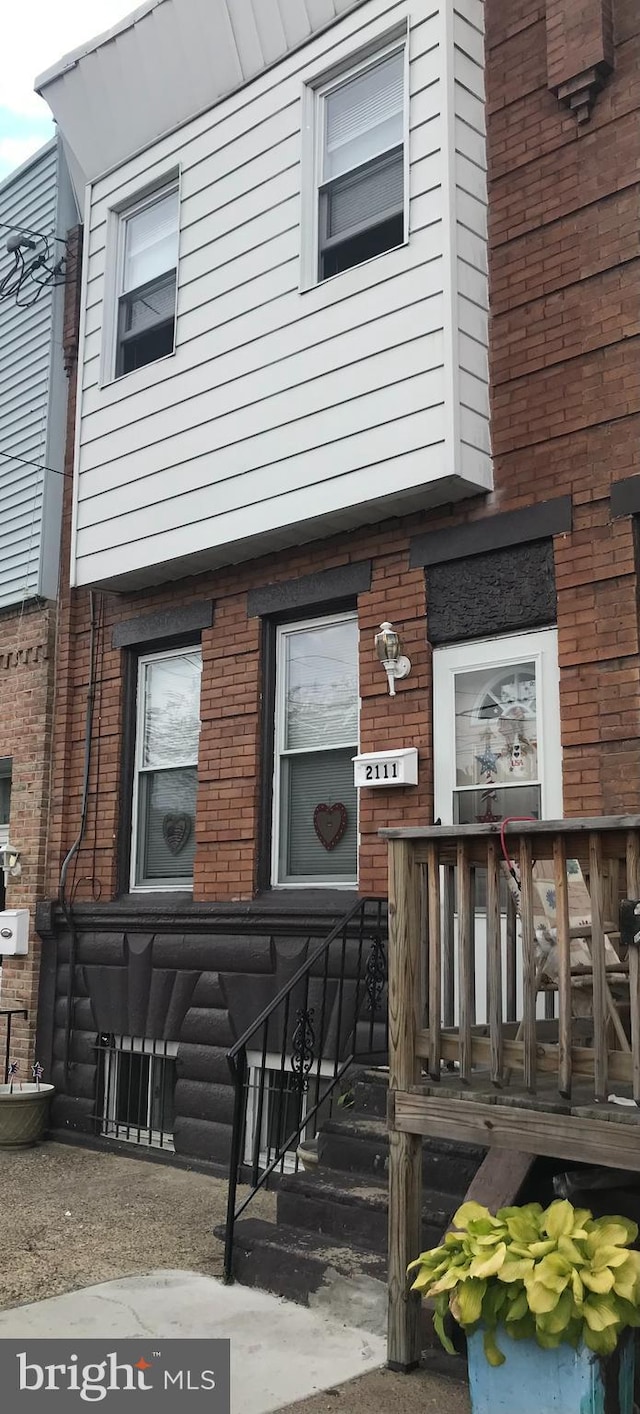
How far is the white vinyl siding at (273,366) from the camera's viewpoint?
6.89 meters

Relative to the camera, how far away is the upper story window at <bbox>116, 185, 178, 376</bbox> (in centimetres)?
915

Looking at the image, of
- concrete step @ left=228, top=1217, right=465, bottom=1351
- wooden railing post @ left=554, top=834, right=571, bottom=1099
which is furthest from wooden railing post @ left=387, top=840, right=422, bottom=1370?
wooden railing post @ left=554, top=834, right=571, bottom=1099

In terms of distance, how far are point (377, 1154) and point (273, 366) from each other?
4.93 m

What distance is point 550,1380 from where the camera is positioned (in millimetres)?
3643

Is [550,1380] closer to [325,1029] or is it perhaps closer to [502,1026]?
[502,1026]

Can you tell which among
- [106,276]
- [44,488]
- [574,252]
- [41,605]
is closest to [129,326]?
[106,276]

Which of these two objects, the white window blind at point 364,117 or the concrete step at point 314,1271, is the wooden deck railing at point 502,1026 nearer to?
the concrete step at point 314,1271

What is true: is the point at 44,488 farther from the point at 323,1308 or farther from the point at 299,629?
the point at 323,1308

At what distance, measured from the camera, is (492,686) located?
688 centimetres

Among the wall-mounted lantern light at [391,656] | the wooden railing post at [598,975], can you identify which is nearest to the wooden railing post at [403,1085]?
the wooden railing post at [598,975]

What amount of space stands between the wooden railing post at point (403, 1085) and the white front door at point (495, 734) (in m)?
1.78

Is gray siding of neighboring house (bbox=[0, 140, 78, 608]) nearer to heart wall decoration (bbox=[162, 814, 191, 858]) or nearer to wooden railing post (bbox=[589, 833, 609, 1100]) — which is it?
heart wall decoration (bbox=[162, 814, 191, 858])

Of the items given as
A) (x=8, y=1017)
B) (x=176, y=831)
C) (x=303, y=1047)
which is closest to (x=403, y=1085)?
(x=303, y=1047)

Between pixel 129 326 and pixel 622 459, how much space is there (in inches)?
187
